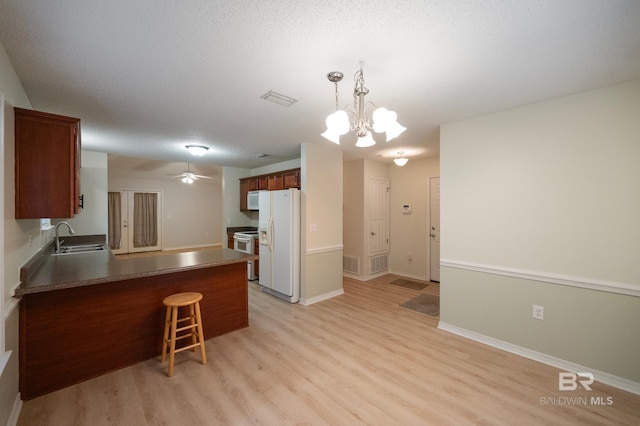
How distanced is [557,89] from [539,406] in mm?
2539

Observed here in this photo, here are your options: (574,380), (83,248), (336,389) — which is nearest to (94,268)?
(83,248)

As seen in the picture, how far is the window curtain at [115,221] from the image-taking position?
7730mm

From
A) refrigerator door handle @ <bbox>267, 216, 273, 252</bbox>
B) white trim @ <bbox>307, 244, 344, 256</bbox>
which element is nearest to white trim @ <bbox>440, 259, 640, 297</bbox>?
white trim @ <bbox>307, 244, 344, 256</bbox>

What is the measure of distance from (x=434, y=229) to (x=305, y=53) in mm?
4507

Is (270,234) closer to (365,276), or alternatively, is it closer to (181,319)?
(181,319)

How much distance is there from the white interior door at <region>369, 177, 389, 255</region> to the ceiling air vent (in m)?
3.36

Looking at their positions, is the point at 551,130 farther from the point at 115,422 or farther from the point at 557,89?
the point at 115,422

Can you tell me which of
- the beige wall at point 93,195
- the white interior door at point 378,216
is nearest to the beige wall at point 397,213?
the white interior door at point 378,216

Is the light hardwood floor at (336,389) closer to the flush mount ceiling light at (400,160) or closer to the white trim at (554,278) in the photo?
the white trim at (554,278)

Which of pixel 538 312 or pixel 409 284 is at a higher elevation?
pixel 538 312

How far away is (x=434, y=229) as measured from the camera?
17.3ft

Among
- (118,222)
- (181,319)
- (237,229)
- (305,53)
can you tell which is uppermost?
(305,53)

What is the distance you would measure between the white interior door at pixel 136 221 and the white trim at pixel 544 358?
8.57 m

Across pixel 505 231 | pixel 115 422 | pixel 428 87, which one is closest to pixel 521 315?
pixel 505 231
